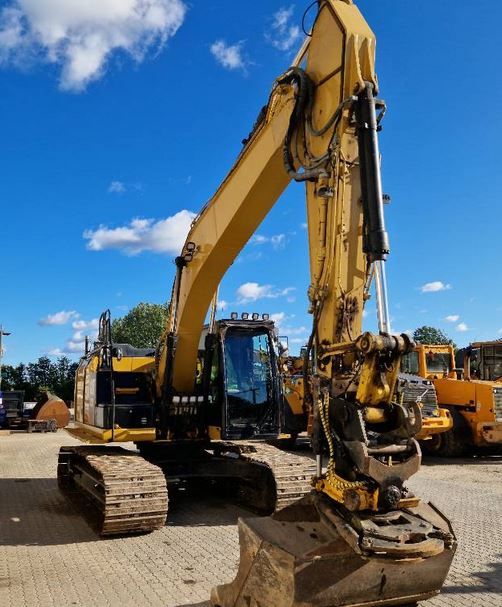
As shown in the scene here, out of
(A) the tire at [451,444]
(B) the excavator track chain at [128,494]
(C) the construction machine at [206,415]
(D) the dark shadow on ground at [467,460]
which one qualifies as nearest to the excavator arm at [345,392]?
(B) the excavator track chain at [128,494]

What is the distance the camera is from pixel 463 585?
5570mm

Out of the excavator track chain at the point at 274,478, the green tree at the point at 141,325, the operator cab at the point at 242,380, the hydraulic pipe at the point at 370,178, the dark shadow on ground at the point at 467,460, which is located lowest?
the dark shadow on ground at the point at 467,460

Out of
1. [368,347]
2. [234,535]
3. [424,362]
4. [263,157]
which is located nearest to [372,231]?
[368,347]

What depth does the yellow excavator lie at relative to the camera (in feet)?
12.4

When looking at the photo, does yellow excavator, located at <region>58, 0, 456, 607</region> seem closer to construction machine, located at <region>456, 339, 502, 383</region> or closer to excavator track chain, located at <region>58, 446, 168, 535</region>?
excavator track chain, located at <region>58, 446, 168, 535</region>

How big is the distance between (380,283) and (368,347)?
62 centimetres

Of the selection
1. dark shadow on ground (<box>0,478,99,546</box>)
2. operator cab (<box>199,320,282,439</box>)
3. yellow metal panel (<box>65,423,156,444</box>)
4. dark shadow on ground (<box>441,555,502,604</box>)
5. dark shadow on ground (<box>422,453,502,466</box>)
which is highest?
A: operator cab (<box>199,320,282,439</box>)

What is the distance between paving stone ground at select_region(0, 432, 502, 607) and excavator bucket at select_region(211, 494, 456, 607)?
137 centimetres

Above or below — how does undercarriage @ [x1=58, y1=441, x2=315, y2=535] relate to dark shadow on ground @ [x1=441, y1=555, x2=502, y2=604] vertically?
above

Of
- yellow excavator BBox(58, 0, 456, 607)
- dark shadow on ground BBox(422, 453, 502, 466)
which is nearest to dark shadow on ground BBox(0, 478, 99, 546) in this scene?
yellow excavator BBox(58, 0, 456, 607)

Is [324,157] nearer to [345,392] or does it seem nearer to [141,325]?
[345,392]

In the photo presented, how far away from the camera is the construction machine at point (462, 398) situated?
46.4 feet

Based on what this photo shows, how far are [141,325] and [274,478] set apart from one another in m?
44.7

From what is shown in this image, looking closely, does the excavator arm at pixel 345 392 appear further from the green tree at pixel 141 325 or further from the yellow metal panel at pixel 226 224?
the green tree at pixel 141 325
